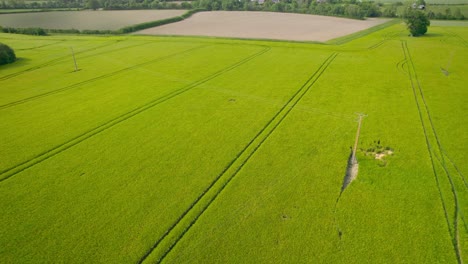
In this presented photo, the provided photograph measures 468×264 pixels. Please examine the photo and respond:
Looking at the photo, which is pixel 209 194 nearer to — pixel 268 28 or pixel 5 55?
pixel 5 55

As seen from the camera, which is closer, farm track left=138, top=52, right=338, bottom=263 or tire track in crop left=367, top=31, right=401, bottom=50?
farm track left=138, top=52, right=338, bottom=263

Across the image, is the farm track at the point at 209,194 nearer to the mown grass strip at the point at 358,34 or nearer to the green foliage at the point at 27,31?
the mown grass strip at the point at 358,34

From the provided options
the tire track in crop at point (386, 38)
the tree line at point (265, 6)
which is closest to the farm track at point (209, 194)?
the tire track in crop at point (386, 38)

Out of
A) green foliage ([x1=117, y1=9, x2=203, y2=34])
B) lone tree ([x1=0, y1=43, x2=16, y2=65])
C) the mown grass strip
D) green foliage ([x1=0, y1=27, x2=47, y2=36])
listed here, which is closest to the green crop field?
lone tree ([x1=0, y1=43, x2=16, y2=65])

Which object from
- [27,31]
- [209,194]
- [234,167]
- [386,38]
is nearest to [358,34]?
[386,38]

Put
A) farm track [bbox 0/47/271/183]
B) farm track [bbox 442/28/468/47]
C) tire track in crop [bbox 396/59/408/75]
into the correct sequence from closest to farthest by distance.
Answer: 1. farm track [bbox 0/47/271/183]
2. tire track in crop [bbox 396/59/408/75]
3. farm track [bbox 442/28/468/47]

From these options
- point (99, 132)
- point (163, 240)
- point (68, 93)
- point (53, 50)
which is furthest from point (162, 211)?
point (53, 50)

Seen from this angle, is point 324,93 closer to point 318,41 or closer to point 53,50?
point 318,41

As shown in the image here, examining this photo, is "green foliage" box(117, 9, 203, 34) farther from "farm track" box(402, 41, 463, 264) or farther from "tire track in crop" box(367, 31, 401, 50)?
"farm track" box(402, 41, 463, 264)
